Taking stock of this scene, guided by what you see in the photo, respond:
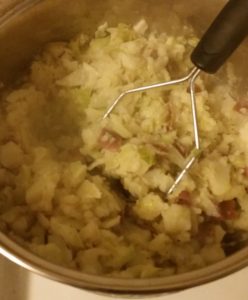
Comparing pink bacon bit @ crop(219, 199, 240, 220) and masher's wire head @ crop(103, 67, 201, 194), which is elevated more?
masher's wire head @ crop(103, 67, 201, 194)

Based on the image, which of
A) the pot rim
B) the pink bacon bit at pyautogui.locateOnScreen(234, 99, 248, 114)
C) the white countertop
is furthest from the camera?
the pink bacon bit at pyautogui.locateOnScreen(234, 99, 248, 114)

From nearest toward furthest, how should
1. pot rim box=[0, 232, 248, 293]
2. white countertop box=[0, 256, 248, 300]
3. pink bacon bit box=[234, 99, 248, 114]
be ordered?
1. pot rim box=[0, 232, 248, 293]
2. white countertop box=[0, 256, 248, 300]
3. pink bacon bit box=[234, 99, 248, 114]

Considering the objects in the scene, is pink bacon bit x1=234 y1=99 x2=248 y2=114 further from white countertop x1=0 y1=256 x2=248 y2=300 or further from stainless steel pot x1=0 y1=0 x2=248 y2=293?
white countertop x1=0 y1=256 x2=248 y2=300

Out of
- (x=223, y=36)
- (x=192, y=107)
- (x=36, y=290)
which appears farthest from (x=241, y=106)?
(x=36, y=290)

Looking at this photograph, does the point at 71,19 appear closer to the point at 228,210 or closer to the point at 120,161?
the point at 120,161

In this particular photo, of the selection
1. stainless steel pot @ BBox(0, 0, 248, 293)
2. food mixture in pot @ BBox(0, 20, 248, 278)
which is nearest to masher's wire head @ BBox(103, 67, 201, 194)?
food mixture in pot @ BBox(0, 20, 248, 278)

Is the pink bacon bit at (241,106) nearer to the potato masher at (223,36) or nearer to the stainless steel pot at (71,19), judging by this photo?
the stainless steel pot at (71,19)

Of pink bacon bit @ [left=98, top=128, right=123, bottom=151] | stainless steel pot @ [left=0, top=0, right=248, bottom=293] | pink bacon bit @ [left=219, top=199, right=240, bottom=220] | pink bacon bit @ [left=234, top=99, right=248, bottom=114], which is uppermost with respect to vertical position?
stainless steel pot @ [left=0, top=0, right=248, bottom=293]

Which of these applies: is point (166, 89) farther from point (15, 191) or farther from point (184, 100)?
point (15, 191)
